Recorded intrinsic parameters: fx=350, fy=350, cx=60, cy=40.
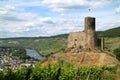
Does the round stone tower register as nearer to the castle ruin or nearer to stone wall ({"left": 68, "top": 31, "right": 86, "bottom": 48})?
the castle ruin

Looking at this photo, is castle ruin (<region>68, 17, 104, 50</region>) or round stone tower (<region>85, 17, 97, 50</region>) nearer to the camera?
round stone tower (<region>85, 17, 97, 50</region>)

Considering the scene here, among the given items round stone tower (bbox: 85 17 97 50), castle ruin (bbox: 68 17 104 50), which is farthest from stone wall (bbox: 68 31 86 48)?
round stone tower (bbox: 85 17 97 50)

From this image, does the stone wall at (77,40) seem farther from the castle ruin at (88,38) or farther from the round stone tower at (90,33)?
the round stone tower at (90,33)

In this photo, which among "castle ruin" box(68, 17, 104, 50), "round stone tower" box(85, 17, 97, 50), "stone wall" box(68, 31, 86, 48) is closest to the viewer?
"round stone tower" box(85, 17, 97, 50)

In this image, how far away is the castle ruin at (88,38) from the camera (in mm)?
83125

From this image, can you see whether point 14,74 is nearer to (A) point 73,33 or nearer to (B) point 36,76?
(B) point 36,76

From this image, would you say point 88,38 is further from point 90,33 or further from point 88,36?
point 90,33

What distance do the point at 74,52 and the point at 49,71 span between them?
11776mm

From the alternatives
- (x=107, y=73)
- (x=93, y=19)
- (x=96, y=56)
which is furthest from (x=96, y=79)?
(x=93, y=19)

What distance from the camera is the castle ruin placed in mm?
83125

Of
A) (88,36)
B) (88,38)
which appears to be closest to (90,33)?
(88,36)

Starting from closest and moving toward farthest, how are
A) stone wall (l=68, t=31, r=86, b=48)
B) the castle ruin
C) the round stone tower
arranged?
the round stone tower, the castle ruin, stone wall (l=68, t=31, r=86, b=48)

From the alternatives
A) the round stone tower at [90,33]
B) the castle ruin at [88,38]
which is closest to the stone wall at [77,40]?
the castle ruin at [88,38]

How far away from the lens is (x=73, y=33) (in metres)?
87.2
